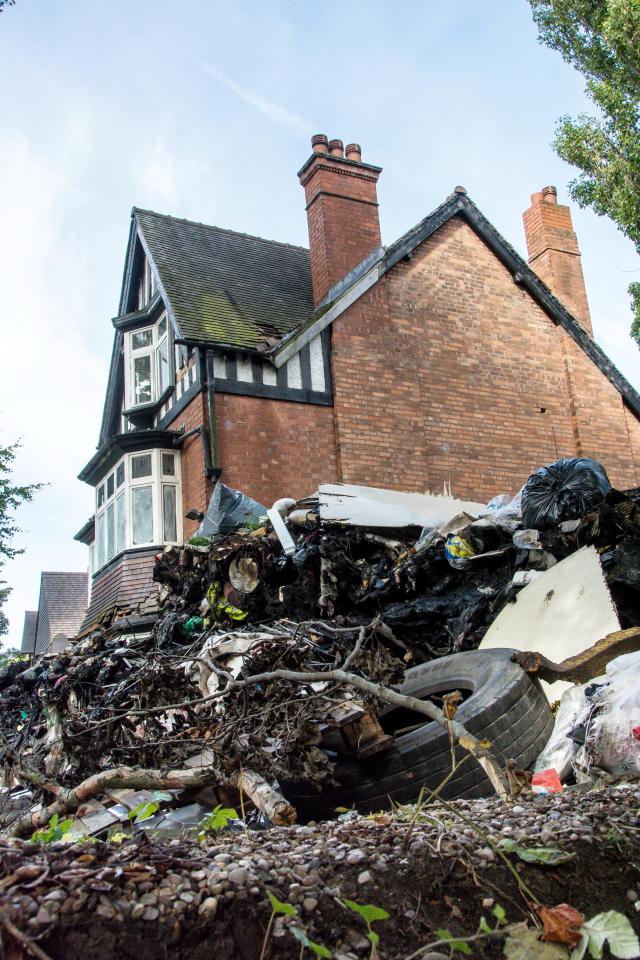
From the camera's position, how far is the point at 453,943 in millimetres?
2096

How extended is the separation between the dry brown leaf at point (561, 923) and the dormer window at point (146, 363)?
14.6 m

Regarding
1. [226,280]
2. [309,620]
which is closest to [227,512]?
[309,620]

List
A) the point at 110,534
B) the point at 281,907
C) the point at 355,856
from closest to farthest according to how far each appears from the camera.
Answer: the point at 281,907 < the point at 355,856 < the point at 110,534

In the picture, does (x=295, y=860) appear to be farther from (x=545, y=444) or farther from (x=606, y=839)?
(x=545, y=444)

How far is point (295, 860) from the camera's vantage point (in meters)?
Answer: 2.36

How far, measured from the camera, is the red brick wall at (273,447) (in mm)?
13477

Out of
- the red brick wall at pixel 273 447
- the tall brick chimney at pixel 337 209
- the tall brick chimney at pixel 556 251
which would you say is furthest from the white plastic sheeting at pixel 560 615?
the tall brick chimney at pixel 556 251

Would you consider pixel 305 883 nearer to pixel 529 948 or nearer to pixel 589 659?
pixel 529 948

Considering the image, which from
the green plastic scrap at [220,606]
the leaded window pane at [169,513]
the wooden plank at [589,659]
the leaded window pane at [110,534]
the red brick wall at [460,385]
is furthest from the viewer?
the leaded window pane at [110,534]

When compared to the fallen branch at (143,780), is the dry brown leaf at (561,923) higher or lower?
lower

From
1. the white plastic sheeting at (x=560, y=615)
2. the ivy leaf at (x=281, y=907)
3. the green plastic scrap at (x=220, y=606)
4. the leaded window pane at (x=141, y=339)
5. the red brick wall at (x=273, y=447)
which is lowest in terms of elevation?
the ivy leaf at (x=281, y=907)

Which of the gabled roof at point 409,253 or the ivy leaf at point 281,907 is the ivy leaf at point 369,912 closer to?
the ivy leaf at point 281,907

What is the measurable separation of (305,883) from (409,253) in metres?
14.9

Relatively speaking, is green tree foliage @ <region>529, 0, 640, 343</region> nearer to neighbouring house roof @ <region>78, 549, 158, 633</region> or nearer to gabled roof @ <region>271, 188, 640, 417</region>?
gabled roof @ <region>271, 188, 640, 417</region>
